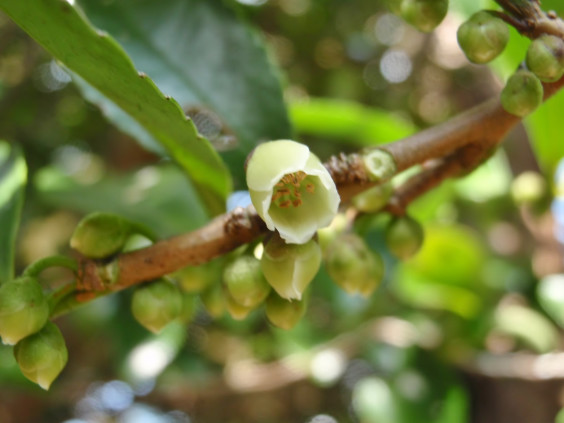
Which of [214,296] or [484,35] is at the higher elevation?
[484,35]

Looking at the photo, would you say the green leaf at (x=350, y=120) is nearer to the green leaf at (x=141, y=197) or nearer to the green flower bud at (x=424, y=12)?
the green leaf at (x=141, y=197)

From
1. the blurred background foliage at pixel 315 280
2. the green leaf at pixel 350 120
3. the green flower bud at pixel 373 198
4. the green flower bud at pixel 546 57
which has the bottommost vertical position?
the blurred background foliage at pixel 315 280

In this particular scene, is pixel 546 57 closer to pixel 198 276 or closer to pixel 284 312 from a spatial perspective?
pixel 284 312

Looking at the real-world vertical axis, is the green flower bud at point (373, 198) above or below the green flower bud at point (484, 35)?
below

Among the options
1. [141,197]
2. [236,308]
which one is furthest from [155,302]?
[141,197]

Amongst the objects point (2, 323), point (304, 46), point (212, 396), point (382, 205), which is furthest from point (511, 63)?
point (304, 46)

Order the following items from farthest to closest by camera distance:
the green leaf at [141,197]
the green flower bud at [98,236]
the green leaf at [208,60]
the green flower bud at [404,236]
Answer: the green leaf at [141,197]
the green leaf at [208,60]
the green flower bud at [404,236]
the green flower bud at [98,236]

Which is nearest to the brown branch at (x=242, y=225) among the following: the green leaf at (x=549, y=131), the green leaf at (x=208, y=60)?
the green leaf at (x=208, y=60)
